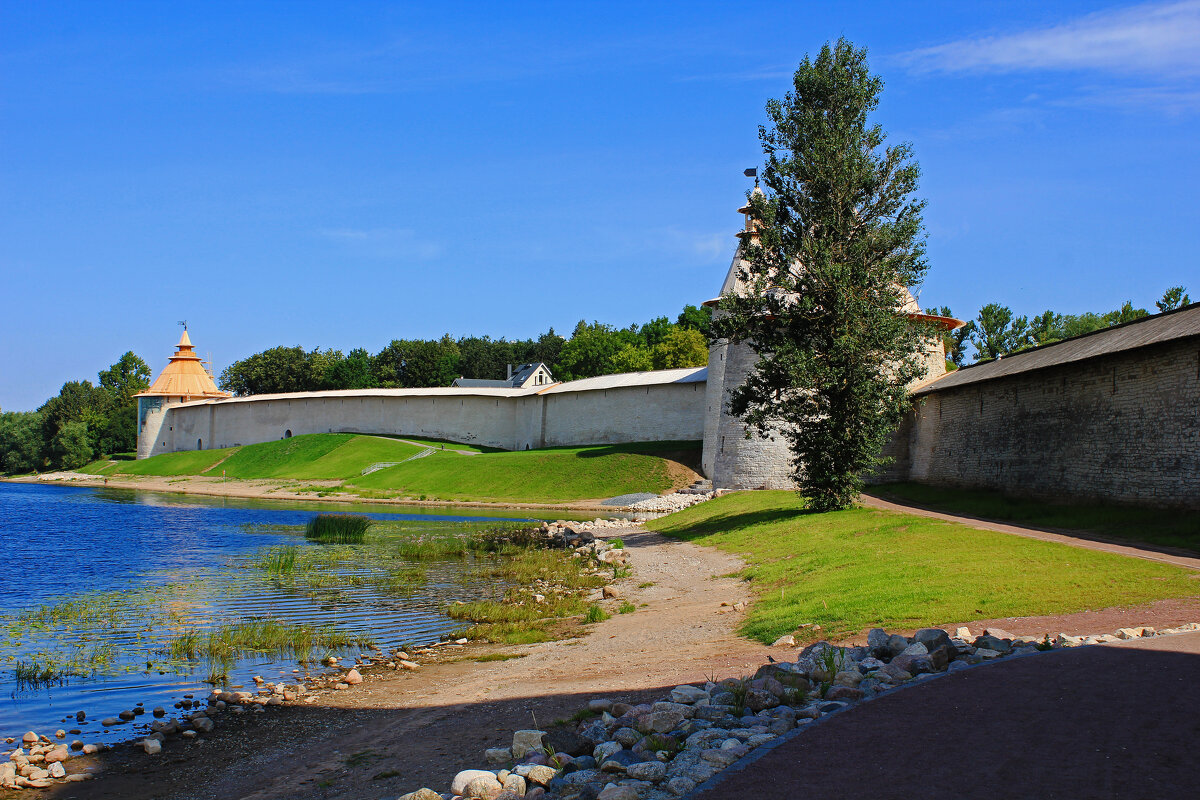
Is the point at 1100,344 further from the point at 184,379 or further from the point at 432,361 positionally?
the point at 432,361

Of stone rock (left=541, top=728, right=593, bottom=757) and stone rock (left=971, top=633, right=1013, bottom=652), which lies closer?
stone rock (left=541, top=728, right=593, bottom=757)

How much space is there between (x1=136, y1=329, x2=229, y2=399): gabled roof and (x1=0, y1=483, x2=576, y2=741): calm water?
44209 mm

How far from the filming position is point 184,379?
6950cm

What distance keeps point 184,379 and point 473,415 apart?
93.2 ft

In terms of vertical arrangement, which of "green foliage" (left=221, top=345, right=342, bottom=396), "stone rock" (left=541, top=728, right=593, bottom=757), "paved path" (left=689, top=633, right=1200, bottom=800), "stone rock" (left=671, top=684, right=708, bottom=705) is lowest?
"stone rock" (left=541, top=728, right=593, bottom=757)

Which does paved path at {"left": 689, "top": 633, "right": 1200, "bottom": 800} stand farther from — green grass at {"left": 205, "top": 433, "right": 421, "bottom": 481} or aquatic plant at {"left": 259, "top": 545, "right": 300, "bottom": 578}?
green grass at {"left": 205, "top": 433, "right": 421, "bottom": 481}

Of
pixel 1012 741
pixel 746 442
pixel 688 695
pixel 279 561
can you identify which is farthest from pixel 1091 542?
pixel 746 442

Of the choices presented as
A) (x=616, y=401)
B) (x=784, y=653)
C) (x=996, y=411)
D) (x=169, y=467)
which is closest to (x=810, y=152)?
(x=996, y=411)

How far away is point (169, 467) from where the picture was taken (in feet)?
190

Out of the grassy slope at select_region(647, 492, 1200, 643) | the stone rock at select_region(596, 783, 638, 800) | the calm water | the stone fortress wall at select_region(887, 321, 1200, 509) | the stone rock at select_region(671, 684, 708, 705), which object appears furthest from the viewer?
the stone fortress wall at select_region(887, 321, 1200, 509)

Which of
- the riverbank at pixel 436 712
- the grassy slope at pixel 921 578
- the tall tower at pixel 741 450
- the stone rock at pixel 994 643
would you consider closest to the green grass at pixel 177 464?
the tall tower at pixel 741 450

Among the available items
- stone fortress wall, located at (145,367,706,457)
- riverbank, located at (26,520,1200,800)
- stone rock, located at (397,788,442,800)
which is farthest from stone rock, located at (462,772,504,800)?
stone fortress wall, located at (145,367,706,457)

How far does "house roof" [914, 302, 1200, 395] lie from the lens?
15734mm

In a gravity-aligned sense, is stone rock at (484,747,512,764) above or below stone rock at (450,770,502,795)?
below
